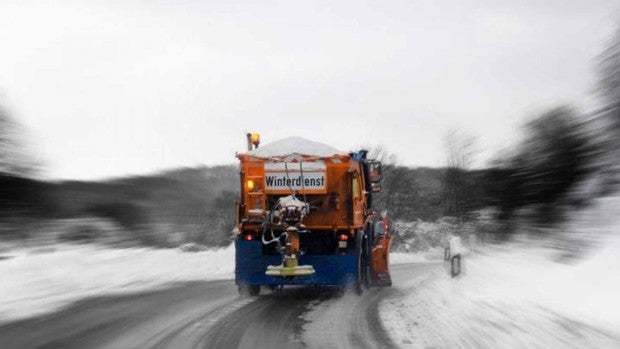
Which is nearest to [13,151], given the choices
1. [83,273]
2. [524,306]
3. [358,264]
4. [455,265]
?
[83,273]

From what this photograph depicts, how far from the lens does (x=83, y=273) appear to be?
19.0 meters

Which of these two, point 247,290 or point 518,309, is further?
point 247,290

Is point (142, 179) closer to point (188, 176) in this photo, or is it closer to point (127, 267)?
point (188, 176)

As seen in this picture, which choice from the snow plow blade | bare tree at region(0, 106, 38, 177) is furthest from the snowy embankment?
bare tree at region(0, 106, 38, 177)

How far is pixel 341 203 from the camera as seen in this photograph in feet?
48.1

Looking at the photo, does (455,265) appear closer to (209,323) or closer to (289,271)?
(289,271)

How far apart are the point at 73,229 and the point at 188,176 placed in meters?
13.6

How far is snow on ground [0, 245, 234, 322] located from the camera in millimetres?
13688

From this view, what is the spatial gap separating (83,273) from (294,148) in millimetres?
7553

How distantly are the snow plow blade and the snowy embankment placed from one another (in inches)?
65.0

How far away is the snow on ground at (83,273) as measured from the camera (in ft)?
44.9

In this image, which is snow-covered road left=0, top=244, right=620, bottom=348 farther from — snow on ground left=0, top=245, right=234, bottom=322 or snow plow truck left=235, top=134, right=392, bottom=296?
snow plow truck left=235, top=134, right=392, bottom=296

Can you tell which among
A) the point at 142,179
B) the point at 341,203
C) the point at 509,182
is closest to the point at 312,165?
the point at 341,203

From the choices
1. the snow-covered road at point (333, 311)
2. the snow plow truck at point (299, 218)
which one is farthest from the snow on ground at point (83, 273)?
the snow plow truck at point (299, 218)
